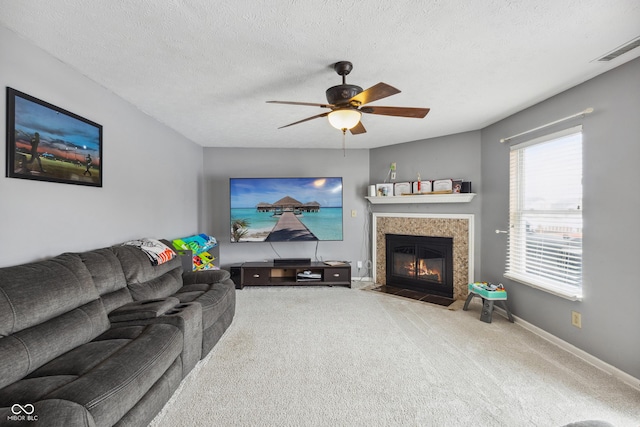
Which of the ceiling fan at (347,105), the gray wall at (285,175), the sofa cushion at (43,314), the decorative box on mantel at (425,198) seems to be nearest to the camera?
the sofa cushion at (43,314)

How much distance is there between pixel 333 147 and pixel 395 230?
1728 millimetres

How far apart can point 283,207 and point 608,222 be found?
368 centimetres

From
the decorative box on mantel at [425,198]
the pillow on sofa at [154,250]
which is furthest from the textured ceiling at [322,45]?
the pillow on sofa at [154,250]

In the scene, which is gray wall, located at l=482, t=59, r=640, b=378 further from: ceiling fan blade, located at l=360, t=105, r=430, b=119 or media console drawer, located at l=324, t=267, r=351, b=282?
media console drawer, located at l=324, t=267, r=351, b=282

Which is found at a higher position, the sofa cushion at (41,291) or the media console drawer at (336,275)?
the sofa cushion at (41,291)

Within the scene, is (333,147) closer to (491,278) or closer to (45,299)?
(491,278)

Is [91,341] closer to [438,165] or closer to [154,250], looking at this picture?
[154,250]

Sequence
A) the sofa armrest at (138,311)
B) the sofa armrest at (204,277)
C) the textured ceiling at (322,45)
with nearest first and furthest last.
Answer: the textured ceiling at (322,45)
the sofa armrest at (138,311)
the sofa armrest at (204,277)

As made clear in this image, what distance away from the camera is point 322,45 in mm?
1880

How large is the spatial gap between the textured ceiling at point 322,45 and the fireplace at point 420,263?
2091mm

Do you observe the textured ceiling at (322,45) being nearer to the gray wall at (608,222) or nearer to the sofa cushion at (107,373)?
the gray wall at (608,222)

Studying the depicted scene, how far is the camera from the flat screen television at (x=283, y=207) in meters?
4.50

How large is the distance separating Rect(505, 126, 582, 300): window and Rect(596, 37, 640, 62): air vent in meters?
0.57

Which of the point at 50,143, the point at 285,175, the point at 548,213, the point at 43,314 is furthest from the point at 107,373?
the point at 285,175
